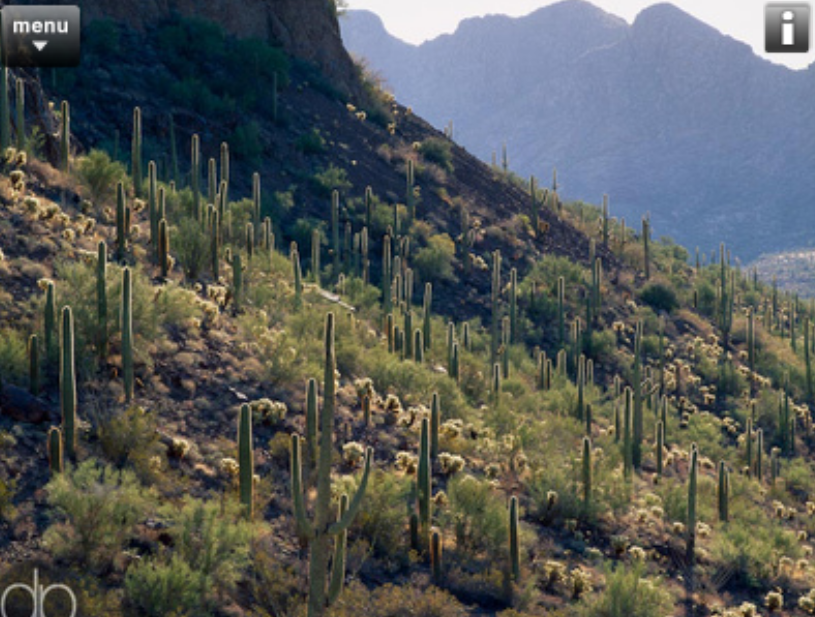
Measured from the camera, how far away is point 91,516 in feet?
37.7

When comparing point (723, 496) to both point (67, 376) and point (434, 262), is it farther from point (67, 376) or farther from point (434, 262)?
point (434, 262)

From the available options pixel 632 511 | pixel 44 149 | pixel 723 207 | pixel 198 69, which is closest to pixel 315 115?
pixel 198 69

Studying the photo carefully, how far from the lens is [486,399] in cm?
2350

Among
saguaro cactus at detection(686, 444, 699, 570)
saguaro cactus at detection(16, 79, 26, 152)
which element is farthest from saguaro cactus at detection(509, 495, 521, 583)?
saguaro cactus at detection(16, 79, 26, 152)

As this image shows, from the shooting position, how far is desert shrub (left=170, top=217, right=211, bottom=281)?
20656 mm

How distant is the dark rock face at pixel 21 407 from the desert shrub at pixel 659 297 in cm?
3092

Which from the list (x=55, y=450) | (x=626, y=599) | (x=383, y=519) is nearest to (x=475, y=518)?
(x=383, y=519)

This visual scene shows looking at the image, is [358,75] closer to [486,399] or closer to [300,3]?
[300,3]

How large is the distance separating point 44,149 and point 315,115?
1957cm

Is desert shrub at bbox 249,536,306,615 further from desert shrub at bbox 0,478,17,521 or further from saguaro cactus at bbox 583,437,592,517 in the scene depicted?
saguaro cactus at bbox 583,437,592,517

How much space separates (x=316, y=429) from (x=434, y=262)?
780 inches

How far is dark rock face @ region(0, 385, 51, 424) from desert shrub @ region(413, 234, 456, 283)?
21009 mm

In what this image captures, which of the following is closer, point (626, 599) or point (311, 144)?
point (626, 599)

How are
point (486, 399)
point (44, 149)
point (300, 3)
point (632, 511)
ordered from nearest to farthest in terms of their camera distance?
1. point (632, 511)
2. point (44, 149)
3. point (486, 399)
4. point (300, 3)
